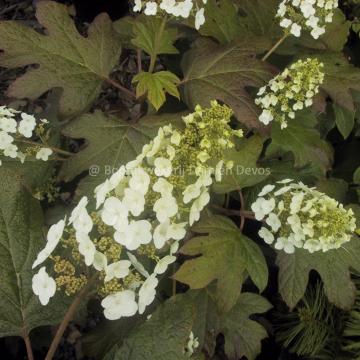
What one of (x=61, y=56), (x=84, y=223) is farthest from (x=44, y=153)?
(x=84, y=223)

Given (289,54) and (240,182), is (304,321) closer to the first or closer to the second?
(240,182)

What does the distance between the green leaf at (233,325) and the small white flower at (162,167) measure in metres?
0.72

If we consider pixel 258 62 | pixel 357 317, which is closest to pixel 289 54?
pixel 258 62

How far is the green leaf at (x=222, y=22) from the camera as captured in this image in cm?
186

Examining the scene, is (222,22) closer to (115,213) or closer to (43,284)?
(115,213)

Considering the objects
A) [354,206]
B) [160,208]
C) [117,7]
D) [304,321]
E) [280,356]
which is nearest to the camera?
[160,208]

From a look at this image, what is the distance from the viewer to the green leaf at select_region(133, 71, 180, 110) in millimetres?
1599

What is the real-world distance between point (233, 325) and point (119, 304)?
0.72 m

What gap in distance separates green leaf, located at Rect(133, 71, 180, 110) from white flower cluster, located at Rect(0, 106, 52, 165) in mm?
370

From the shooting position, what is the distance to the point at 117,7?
11.0ft

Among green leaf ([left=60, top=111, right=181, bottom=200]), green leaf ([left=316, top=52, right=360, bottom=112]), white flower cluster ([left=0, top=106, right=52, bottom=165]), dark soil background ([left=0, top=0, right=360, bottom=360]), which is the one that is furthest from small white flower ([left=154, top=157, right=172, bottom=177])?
dark soil background ([left=0, top=0, right=360, bottom=360])

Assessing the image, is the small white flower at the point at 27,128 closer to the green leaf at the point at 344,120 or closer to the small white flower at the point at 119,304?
the small white flower at the point at 119,304

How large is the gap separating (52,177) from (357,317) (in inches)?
46.6

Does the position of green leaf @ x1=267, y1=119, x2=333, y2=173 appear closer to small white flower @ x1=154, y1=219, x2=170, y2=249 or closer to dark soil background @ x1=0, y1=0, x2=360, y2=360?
dark soil background @ x1=0, y1=0, x2=360, y2=360
